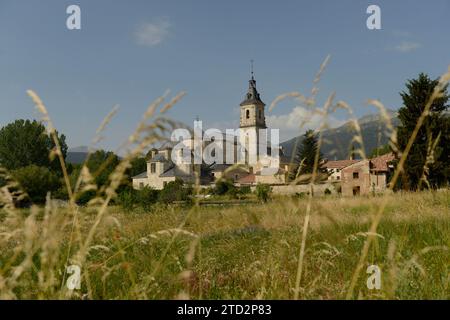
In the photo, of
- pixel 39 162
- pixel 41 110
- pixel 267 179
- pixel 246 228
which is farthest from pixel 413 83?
pixel 39 162

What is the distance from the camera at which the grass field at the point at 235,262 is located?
1742 millimetres

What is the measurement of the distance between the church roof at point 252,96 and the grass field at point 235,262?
101188 millimetres

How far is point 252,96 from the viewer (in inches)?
4306

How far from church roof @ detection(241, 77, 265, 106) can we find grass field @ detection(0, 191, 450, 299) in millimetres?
101188

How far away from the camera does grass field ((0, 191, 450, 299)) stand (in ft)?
5.72

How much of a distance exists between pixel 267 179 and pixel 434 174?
48.7 meters

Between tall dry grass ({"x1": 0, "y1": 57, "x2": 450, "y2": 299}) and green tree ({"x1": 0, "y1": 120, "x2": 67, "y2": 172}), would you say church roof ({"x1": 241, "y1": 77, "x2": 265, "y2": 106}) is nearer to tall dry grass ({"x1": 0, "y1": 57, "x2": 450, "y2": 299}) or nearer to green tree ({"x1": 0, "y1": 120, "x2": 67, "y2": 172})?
green tree ({"x1": 0, "y1": 120, "x2": 67, "y2": 172})

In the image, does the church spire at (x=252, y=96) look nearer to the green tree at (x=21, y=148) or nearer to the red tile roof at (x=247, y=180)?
the red tile roof at (x=247, y=180)

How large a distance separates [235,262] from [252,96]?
106433 mm

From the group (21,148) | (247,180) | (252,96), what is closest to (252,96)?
(252,96)

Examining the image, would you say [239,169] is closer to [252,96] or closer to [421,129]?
[421,129]

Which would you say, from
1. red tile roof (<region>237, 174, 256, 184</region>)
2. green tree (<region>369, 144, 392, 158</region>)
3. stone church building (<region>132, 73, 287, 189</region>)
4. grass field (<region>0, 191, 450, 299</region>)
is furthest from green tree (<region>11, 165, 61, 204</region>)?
red tile roof (<region>237, 174, 256, 184</region>)

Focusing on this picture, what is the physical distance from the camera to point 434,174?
27297 mm

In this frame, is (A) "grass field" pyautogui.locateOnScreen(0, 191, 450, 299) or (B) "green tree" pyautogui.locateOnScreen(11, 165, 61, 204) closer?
(A) "grass field" pyautogui.locateOnScreen(0, 191, 450, 299)
